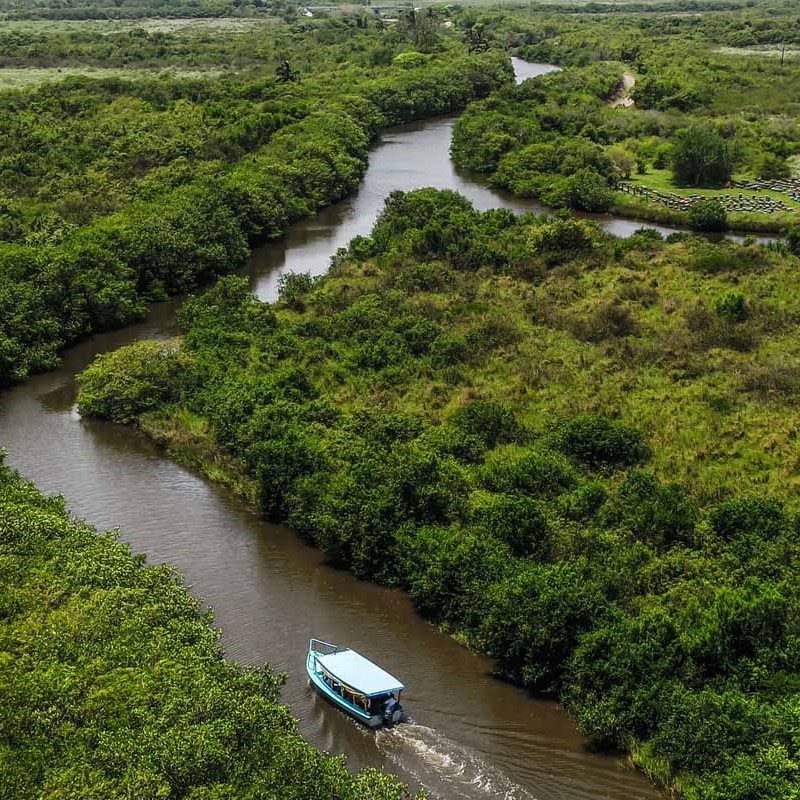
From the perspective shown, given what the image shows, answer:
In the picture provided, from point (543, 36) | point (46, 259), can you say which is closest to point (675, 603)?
point (46, 259)

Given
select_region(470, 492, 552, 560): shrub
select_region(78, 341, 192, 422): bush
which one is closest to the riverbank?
select_region(78, 341, 192, 422): bush

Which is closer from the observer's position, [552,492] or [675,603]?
[675,603]

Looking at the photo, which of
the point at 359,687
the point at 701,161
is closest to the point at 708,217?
the point at 701,161

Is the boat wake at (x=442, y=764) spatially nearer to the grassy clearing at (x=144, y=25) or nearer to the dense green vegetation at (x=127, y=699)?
the dense green vegetation at (x=127, y=699)

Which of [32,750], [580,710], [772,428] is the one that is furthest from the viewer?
[772,428]

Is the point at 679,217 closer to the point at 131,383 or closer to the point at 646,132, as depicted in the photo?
the point at 646,132

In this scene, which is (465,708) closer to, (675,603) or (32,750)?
(675,603)
